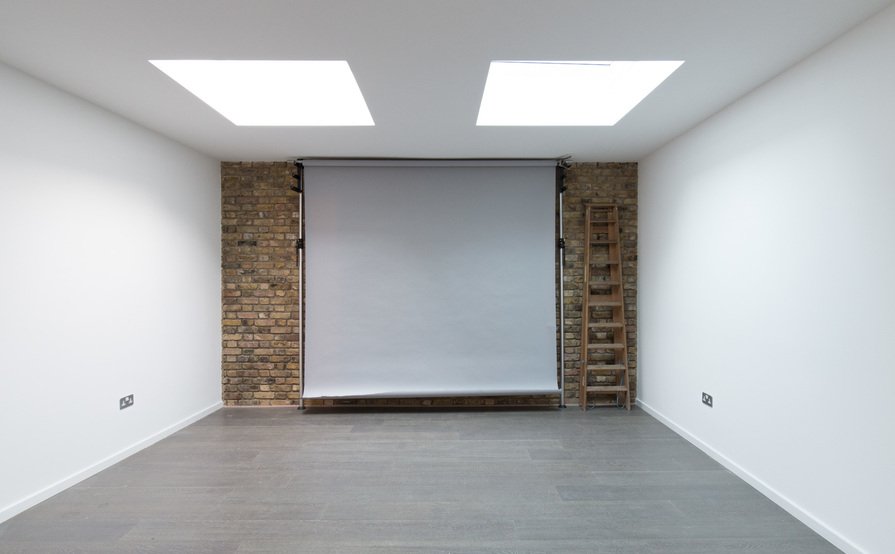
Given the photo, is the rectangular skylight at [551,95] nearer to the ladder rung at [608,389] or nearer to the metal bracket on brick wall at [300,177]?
the metal bracket on brick wall at [300,177]

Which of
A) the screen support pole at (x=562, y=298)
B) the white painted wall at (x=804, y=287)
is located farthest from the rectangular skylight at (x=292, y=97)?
the white painted wall at (x=804, y=287)

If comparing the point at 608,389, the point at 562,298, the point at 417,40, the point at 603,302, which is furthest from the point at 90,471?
the point at 603,302

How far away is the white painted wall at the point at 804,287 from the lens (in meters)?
1.98

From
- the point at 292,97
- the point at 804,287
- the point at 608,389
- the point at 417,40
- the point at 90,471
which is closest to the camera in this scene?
the point at 417,40

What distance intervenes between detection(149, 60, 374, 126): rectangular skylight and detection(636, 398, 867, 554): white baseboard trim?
374 cm

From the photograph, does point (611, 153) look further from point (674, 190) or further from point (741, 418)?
point (741, 418)

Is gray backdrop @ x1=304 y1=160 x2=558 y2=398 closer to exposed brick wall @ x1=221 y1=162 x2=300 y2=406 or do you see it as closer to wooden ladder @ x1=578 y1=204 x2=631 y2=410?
exposed brick wall @ x1=221 y1=162 x2=300 y2=406

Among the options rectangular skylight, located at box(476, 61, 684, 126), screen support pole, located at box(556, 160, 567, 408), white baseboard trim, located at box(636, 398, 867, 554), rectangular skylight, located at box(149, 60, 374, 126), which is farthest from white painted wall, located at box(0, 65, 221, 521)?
white baseboard trim, located at box(636, 398, 867, 554)

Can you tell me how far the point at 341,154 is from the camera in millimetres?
4203

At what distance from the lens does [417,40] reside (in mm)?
2145

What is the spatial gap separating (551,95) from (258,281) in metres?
3.50

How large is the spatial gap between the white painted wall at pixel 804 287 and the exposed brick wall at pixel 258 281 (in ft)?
12.9

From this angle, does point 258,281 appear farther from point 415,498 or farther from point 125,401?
point 415,498

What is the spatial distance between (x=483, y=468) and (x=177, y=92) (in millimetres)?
3400
